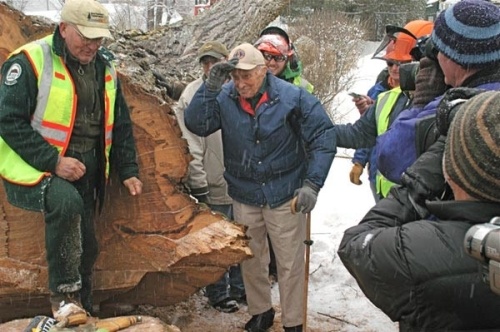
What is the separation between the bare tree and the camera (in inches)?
484

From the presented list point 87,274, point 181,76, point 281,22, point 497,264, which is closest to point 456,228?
point 497,264

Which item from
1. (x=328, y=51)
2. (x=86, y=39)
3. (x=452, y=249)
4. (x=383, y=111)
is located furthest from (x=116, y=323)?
(x=328, y=51)

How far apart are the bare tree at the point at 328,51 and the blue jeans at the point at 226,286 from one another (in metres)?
8.10

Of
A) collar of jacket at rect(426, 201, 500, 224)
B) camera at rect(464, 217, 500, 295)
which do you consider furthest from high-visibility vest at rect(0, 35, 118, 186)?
camera at rect(464, 217, 500, 295)

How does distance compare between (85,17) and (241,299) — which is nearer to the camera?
(85,17)

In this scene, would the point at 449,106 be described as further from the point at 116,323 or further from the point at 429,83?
the point at 116,323

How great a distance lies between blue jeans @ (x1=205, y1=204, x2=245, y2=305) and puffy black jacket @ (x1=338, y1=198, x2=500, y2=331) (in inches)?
99.1

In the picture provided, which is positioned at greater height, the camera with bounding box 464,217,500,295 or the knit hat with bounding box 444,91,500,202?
the knit hat with bounding box 444,91,500,202

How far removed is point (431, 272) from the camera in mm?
1531

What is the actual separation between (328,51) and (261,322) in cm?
961

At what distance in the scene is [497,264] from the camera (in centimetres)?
133

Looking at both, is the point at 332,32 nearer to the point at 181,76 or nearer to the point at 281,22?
the point at 281,22

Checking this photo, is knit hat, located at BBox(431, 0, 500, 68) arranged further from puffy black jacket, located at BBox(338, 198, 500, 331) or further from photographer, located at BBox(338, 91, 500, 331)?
puffy black jacket, located at BBox(338, 198, 500, 331)

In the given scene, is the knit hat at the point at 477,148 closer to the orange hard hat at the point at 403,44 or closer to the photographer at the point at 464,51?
the photographer at the point at 464,51
